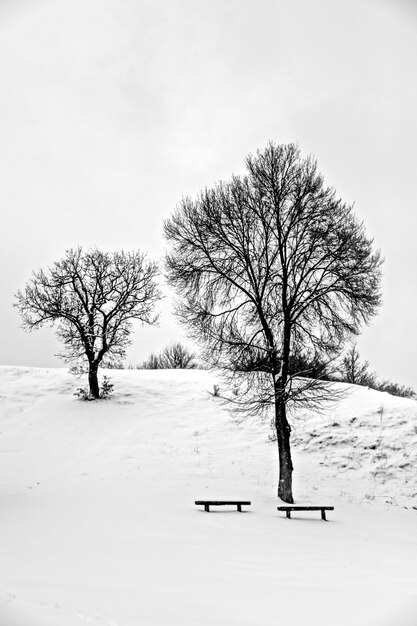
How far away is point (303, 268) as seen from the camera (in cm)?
1512

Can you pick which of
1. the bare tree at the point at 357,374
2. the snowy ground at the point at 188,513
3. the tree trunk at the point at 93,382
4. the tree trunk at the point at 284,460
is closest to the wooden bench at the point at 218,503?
the snowy ground at the point at 188,513

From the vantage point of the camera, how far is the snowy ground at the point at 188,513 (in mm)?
5480

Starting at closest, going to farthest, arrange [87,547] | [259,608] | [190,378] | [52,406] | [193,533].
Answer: [259,608] < [87,547] < [193,533] < [52,406] < [190,378]

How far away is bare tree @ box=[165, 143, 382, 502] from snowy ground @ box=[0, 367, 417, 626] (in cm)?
327

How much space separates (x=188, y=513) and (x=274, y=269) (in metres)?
8.13

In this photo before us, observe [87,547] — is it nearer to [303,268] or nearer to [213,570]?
[213,570]

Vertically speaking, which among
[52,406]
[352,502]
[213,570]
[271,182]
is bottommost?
[352,502]

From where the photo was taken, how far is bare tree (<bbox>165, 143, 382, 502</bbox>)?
14914mm

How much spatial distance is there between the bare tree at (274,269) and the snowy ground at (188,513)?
3.27 m

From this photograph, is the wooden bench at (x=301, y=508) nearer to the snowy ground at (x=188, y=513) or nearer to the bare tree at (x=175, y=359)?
the snowy ground at (x=188, y=513)

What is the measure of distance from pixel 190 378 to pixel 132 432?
7.81m

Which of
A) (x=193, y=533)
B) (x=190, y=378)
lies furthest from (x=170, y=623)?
(x=190, y=378)

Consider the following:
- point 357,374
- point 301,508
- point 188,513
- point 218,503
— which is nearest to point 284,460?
point 301,508

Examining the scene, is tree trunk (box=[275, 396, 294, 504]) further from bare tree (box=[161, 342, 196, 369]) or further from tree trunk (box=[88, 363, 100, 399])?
bare tree (box=[161, 342, 196, 369])
